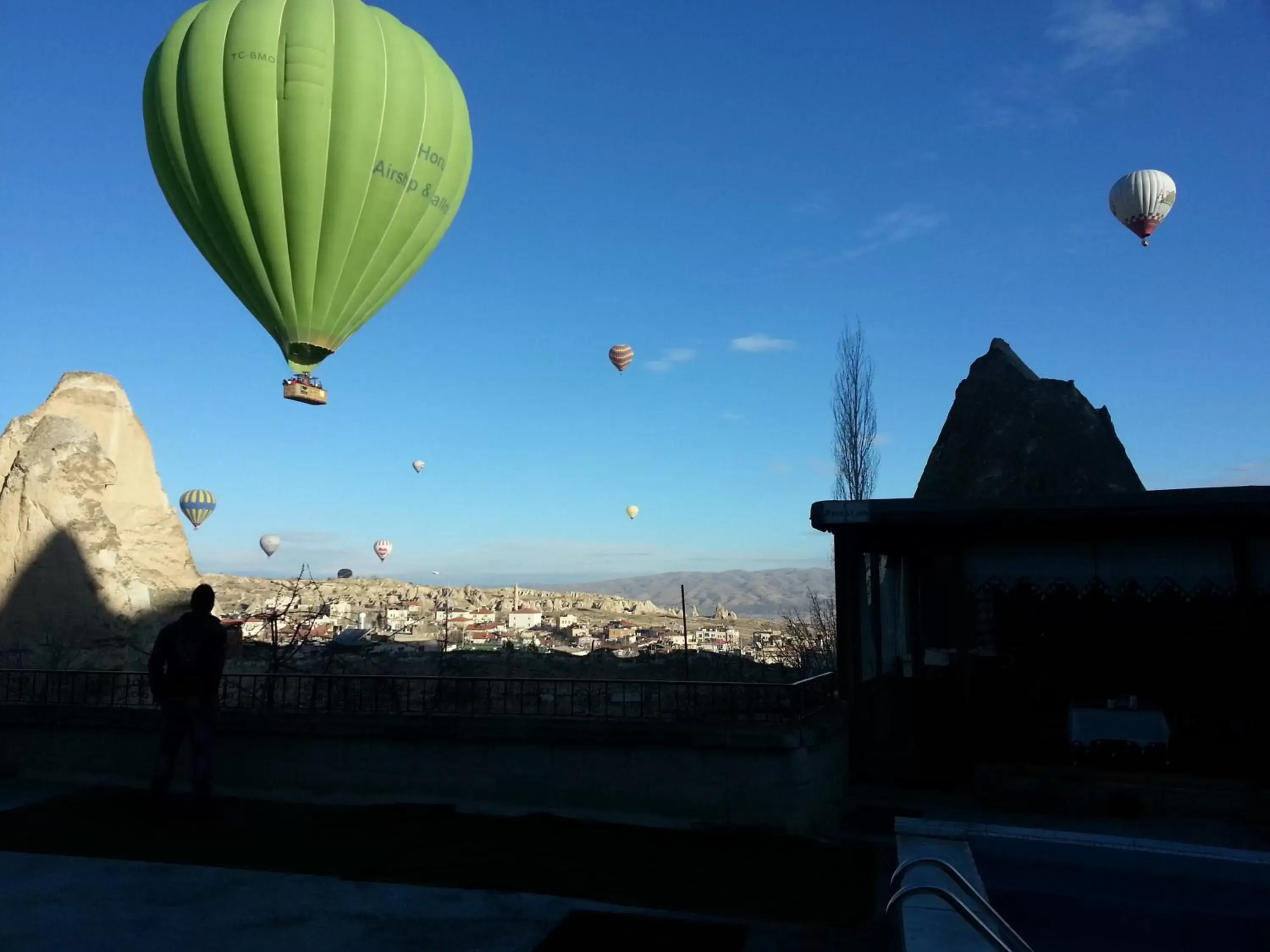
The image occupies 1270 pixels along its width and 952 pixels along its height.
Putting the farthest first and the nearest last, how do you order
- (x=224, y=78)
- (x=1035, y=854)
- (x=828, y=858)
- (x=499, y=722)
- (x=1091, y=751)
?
(x=224, y=78), (x=1091, y=751), (x=499, y=722), (x=828, y=858), (x=1035, y=854)

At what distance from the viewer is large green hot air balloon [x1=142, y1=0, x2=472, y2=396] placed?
16094 millimetres

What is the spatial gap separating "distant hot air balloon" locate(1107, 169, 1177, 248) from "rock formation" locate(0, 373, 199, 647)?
49555 millimetres

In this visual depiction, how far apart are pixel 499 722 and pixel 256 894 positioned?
313 centimetres

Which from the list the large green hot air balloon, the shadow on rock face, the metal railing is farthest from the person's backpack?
the shadow on rock face

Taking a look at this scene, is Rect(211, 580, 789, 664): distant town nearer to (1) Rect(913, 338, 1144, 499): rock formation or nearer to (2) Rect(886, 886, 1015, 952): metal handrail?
(2) Rect(886, 886, 1015, 952): metal handrail

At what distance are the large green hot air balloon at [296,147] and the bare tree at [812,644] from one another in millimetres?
12875

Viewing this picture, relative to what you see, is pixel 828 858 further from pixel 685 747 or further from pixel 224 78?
pixel 224 78

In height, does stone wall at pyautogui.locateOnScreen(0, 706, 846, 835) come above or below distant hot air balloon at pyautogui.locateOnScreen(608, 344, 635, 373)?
below

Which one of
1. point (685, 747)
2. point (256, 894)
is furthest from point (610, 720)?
point (256, 894)

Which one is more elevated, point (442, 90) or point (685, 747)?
point (442, 90)

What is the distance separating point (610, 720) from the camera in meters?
8.97

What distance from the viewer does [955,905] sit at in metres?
3.59

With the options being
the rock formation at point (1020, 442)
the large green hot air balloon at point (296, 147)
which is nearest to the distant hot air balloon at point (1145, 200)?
the rock formation at point (1020, 442)

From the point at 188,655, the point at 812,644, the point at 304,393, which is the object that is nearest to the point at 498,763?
the point at 188,655
